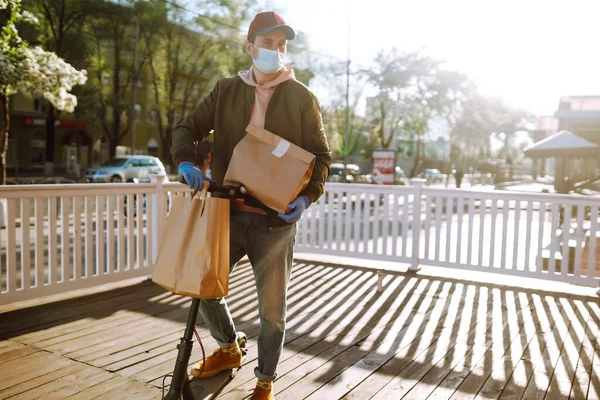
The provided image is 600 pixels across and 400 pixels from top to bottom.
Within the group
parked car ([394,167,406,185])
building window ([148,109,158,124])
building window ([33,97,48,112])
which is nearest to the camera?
parked car ([394,167,406,185])

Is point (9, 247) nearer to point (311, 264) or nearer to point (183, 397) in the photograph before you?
point (183, 397)

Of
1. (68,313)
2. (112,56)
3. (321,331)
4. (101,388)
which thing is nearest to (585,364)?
(321,331)

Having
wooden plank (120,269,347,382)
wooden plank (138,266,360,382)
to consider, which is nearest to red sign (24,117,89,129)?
wooden plank (120,269,347,382)

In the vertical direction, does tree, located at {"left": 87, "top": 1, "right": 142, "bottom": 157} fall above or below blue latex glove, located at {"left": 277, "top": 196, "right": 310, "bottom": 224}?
above

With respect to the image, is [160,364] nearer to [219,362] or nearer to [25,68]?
[219,362]

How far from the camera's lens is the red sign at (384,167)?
18297mm

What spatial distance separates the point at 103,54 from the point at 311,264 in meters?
28.3

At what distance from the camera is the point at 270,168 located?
2.24m

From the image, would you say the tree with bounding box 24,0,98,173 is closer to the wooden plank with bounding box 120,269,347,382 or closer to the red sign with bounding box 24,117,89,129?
the red sign with bounding box 24,117,89,129

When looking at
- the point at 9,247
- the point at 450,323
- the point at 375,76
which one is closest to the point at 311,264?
the point at 450,323

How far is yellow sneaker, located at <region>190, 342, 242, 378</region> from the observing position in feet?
9.54

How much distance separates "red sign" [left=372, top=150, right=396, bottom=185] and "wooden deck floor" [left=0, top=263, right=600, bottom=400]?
43.0 feet

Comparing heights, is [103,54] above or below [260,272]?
above

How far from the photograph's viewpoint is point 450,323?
4.18 meters
